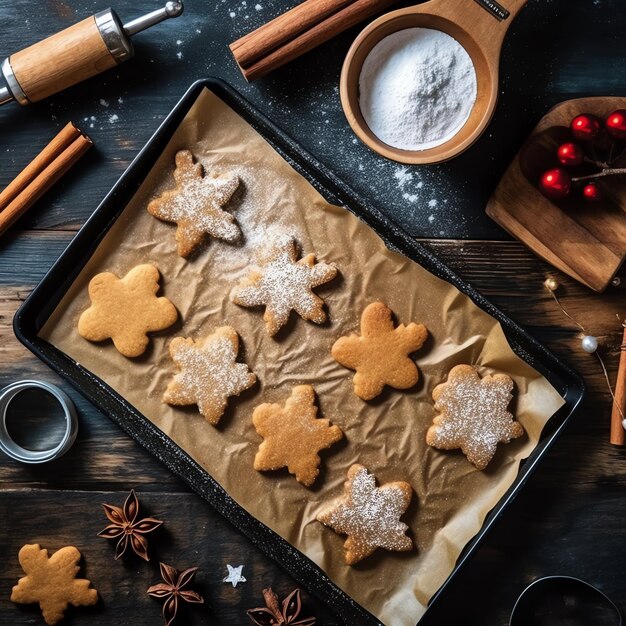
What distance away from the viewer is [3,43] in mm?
1583

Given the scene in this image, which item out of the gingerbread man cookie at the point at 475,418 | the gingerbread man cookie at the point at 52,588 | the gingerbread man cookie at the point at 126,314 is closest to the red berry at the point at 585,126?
the gingerbread man cookie at the point at 475,418

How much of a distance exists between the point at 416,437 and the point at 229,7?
109 cm

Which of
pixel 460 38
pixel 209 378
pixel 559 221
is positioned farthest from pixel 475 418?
pixel 460 38

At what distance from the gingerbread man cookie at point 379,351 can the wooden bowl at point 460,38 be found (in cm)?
36

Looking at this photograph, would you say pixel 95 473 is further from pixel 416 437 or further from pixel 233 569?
pixel 416 437

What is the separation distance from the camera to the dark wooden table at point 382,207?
5.12 feet

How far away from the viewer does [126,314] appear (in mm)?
1488

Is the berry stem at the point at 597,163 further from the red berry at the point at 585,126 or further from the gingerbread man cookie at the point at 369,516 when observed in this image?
the gingerbread man cookie at the point at 369,516

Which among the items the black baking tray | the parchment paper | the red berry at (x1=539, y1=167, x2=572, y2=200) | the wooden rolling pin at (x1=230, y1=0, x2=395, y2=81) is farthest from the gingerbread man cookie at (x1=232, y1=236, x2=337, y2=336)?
the red berry at (x1=539, y1=167, x2=572, y2=200)

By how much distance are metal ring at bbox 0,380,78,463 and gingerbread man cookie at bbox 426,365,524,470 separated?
82 cm

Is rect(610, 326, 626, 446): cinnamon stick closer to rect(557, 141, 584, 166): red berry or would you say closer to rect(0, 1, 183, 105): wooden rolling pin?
rect(557, 141, 584, 166): red berry

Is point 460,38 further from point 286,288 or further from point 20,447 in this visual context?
point 20,447

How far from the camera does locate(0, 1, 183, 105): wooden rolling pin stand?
147cm

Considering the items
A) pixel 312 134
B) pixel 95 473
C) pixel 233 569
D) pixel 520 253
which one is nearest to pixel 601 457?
pixel 520 253
